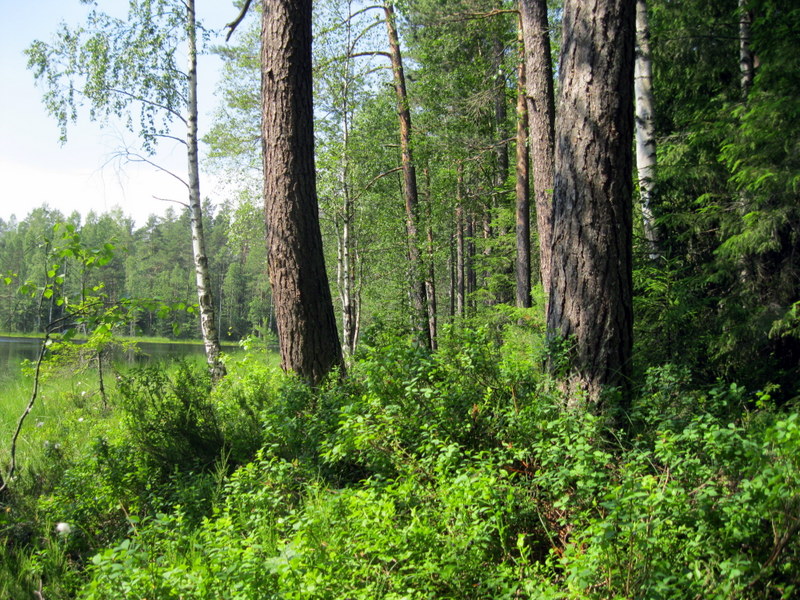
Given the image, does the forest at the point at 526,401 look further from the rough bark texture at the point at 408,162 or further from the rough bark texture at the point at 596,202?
the rough bark texture at the point at 408,162

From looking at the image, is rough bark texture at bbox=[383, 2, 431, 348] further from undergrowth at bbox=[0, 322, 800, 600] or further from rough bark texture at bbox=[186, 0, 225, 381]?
undergrowth at bbox=[0, 322, 800, 600]

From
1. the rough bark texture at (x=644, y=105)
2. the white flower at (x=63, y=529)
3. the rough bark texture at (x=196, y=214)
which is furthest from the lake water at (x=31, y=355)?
the rough bark texture at (x=644, y=105)

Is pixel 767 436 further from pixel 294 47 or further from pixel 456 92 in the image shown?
pixel 456 92

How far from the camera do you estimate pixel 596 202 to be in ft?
12.2

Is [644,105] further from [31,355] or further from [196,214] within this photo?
[31,355]

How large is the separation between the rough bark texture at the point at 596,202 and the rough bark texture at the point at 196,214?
6544 mm

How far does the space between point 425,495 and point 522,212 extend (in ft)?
29.3

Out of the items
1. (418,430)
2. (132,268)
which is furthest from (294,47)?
(132,268)

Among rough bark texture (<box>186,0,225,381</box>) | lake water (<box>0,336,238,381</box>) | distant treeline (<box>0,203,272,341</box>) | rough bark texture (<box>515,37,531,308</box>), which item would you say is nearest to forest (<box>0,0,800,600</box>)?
rough bark texture (<box>186,0,225,381</box>)

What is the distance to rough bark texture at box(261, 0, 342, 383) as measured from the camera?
5.07m

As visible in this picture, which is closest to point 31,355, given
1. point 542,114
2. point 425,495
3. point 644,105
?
point 542,114

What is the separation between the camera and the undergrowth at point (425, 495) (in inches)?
82.1

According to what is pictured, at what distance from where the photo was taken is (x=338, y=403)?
13.7 ft

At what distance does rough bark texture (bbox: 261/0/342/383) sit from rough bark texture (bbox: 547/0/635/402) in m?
2.27
